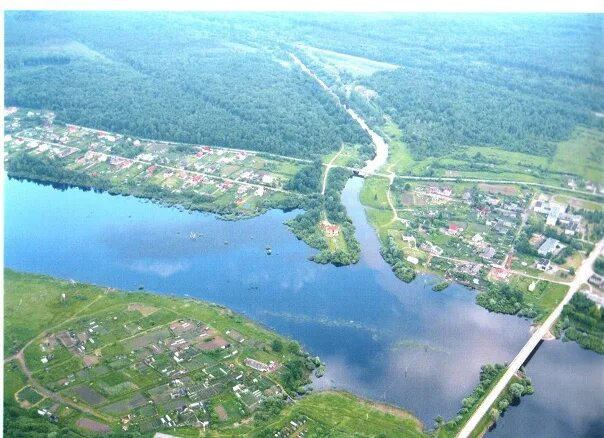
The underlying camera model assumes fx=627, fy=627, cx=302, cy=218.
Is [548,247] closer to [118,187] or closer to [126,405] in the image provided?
[126,405]

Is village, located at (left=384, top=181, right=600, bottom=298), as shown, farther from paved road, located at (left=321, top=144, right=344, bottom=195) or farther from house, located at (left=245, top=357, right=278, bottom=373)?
house, located at (left=245, top=357, right=278, bottom=373)

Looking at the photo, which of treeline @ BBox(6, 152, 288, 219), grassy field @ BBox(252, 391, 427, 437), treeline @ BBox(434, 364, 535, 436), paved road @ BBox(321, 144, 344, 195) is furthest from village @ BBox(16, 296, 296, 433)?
paved road @ BBox(321, 144, 344, 195)

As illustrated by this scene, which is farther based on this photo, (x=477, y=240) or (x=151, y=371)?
(x=477, y=240)

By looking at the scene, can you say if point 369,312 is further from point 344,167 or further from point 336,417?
point 344,167

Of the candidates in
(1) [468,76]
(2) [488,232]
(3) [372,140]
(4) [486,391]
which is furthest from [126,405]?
(1) [468,76]

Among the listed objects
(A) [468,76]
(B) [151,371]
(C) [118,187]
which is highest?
(A) [468,76]

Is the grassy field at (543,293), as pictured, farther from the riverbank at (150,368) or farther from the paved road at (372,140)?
the paved road at (372,140)
